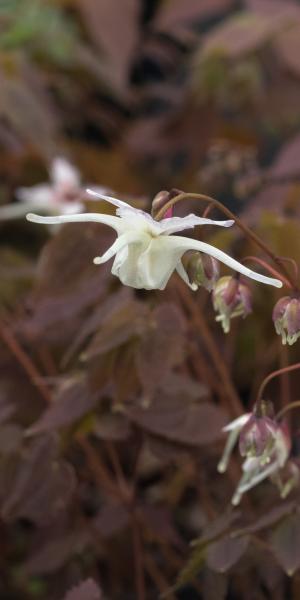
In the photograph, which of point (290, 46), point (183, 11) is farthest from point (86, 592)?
point (183, 11)

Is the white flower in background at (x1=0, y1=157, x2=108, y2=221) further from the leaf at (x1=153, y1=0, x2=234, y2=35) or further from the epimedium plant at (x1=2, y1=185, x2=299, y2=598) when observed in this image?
the leaf at (x1=153, y1=0, x2=234, y2=35)

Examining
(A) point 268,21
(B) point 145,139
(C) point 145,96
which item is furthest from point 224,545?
(C) point 145,96

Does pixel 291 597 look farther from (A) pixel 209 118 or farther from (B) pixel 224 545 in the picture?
(A) pixel 209 118

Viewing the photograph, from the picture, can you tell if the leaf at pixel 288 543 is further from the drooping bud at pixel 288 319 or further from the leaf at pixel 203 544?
the drooping bud at pixel 288 319

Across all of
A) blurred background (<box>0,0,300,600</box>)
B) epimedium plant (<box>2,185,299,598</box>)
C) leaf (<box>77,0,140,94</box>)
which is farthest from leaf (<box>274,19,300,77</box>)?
epimedium plant (<box>2,185,299,598</box>)

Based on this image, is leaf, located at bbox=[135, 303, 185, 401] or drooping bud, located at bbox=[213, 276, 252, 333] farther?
leaf, located at bbox=[135, 303, 185, 401]

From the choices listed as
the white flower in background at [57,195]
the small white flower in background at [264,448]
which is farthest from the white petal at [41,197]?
the small white flower in background at [264,448]
